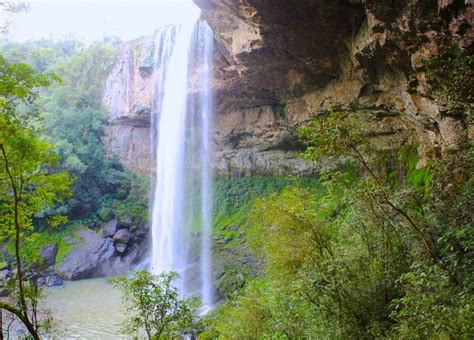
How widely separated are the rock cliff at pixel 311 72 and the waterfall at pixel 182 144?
1.00 m

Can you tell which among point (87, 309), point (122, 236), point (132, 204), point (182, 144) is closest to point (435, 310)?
point (87, 309)

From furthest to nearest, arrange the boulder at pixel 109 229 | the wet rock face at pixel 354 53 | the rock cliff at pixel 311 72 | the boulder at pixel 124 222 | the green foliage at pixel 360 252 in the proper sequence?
the boulder at pixel 124 222, the boulder at pixel 109 229, the rock cliff at pixel 311 72, the wet rock face at pixel 354 53, the green foliage at pixel 360 252

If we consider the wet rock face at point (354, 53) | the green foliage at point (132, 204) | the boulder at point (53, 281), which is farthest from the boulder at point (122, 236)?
the wet rock face at point (354, 53)

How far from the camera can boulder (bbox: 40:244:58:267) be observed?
22.3 m

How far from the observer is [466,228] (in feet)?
16.7

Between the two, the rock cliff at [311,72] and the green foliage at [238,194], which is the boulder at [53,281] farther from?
the rock cliff at [311,72]

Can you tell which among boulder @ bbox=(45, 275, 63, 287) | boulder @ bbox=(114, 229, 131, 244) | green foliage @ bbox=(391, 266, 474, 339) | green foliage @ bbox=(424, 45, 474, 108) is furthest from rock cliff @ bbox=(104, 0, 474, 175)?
boulder @ bbox=(45, 275, 63, 287)

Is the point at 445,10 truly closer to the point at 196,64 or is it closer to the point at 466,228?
the point at 466,228

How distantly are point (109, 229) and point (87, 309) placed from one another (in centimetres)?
870

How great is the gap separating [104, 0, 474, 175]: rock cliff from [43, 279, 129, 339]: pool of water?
1039 centimetres

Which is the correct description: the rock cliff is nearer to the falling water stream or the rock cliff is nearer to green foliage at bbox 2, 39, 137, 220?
the falling water stream

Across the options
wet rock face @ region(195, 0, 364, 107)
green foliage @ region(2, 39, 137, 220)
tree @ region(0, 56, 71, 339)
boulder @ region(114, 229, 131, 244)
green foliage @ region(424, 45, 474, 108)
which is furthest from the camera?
green foliage @ region(2, 39, 137, 220)

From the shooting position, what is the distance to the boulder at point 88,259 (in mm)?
21484

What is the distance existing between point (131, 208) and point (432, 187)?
876 inches
